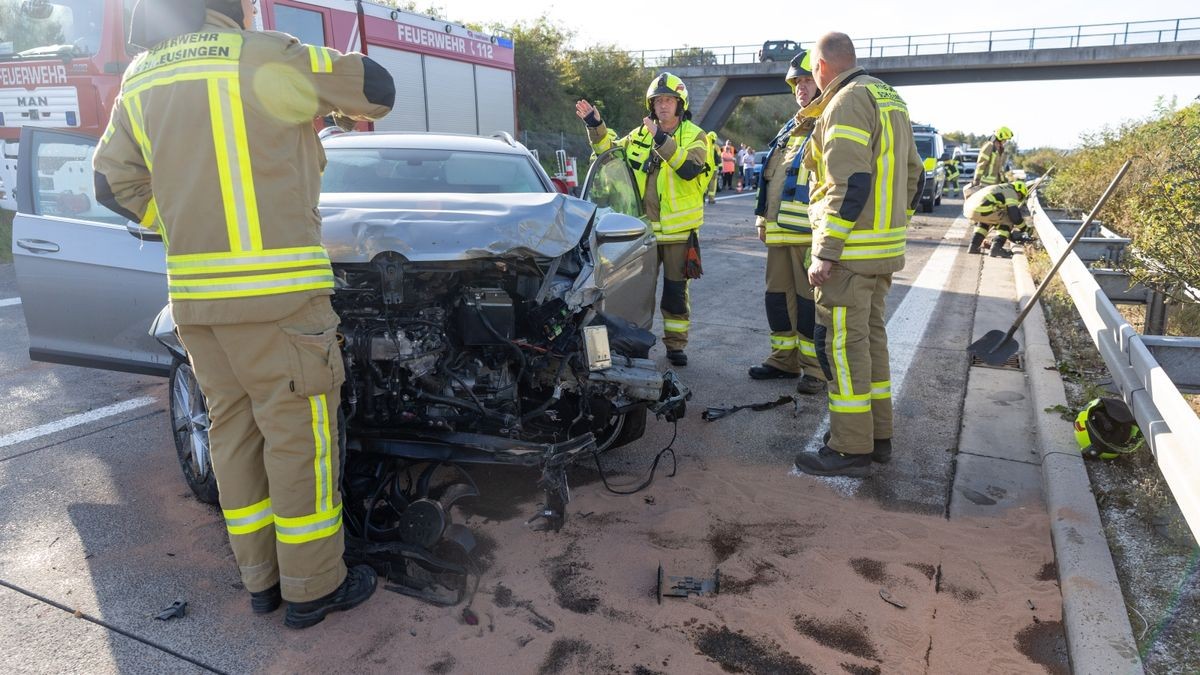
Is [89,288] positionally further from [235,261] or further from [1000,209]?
[1000,209]

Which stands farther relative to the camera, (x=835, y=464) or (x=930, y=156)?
(x=930, y=156)

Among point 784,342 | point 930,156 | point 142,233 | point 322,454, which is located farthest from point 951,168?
point 322,454

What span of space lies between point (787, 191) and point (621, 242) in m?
1.43

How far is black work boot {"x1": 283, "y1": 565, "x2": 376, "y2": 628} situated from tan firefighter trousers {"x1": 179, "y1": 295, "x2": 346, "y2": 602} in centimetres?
4

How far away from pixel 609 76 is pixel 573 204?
116 ft

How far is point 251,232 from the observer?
8.45ft

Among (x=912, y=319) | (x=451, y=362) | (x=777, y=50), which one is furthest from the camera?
(x=777, y=50)

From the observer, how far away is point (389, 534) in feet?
10.6

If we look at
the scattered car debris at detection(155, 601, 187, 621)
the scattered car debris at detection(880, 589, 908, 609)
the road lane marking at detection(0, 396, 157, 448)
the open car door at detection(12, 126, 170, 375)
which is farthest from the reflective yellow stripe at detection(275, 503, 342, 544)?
the road lane marking at detection(0, 396, 157, 448)

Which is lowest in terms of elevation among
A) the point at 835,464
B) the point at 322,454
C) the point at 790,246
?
the point at 835,464

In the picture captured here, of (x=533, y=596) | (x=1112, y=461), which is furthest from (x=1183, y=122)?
(x=533, y=596)

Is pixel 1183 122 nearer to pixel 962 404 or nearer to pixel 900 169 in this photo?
pixel 962 404

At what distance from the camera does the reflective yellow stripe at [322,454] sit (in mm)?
2754

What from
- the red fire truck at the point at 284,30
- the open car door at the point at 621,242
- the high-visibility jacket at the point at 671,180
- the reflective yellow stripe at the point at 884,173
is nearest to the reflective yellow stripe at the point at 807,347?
the open car door at the point at 621,242
